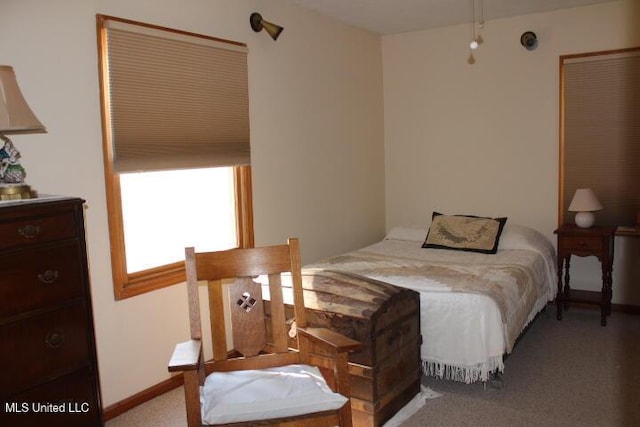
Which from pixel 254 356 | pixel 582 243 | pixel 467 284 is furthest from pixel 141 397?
pixel 582 243

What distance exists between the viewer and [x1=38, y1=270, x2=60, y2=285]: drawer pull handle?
1.81 m

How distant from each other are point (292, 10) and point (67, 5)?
1770 mm

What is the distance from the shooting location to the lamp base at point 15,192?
1857 mm

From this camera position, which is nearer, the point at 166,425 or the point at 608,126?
the point at 166,425

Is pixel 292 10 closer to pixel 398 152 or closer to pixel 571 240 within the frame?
pixel 398 152

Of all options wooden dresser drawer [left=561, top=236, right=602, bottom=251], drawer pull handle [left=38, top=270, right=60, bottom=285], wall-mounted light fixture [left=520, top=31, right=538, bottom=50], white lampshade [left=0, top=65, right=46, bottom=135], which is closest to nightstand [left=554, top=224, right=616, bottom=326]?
wooden dresser drawer [left=561, top=236, right=602, bottom=251]

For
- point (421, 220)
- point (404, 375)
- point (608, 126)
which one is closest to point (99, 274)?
point (404, 375)

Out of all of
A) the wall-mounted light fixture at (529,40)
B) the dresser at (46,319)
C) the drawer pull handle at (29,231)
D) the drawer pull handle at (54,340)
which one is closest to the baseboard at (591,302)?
the wall-mounted light fixture at (529,40)

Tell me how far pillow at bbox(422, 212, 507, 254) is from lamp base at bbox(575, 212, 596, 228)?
20.4 inches

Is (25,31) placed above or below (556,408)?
above

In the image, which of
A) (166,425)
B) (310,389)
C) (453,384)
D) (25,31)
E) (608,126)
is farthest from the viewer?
(608,126)

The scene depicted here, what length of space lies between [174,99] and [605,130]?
10.4 feet

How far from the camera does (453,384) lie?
3107mm

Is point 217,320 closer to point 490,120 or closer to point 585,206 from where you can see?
point 585,206
